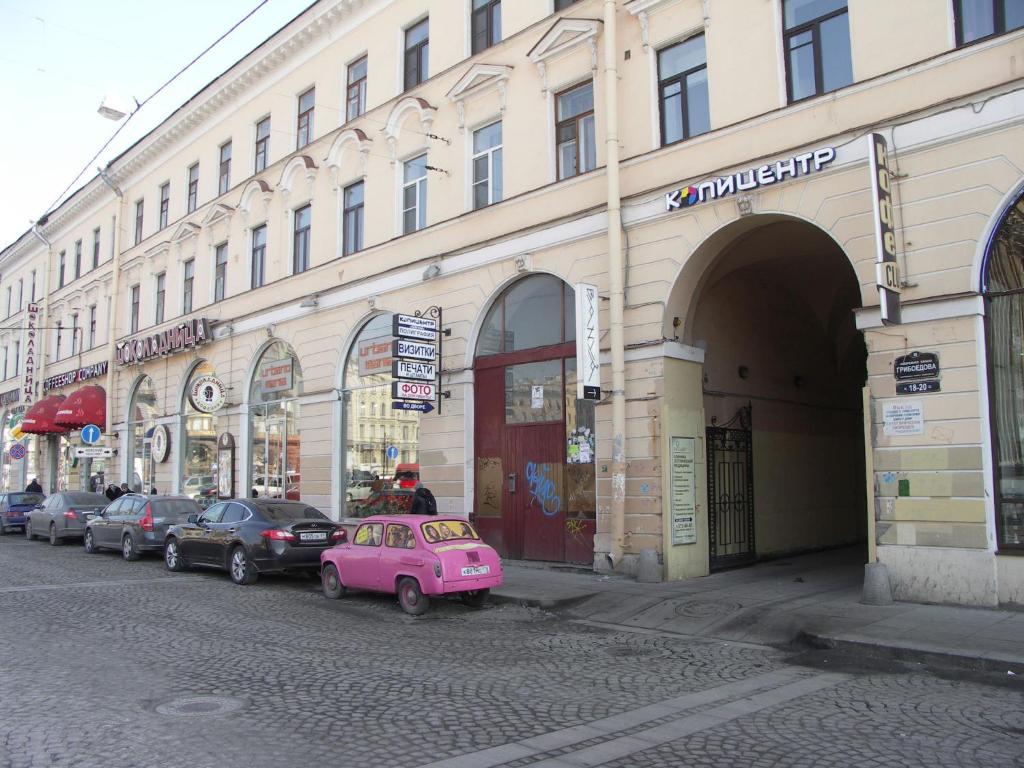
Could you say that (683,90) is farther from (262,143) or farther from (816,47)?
(262,143)

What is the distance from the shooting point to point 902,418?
437 inches

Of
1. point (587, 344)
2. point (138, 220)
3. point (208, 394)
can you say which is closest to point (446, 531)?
point (587, 344)

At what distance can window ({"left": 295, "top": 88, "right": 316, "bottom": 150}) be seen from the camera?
23281 millimetres

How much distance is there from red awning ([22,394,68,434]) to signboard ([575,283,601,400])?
27894 mm

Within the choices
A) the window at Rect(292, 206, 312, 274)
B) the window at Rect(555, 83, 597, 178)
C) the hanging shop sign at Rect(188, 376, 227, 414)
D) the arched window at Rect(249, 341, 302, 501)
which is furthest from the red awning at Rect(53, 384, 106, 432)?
the window at Rect(555, 83, 597, 178)

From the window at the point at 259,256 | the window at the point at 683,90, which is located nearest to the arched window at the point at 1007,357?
the window at the point at 683,90

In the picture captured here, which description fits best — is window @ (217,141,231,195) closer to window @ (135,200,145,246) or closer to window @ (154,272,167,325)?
window @ (154,272,167,325)

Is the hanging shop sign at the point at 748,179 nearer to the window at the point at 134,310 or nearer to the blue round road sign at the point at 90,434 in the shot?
the blue round road sign at the point at 90,434

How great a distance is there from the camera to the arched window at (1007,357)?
10344 mm

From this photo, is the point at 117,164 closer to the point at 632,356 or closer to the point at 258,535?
the point at 258,535

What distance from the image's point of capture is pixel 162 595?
517 inches

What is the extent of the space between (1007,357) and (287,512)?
1156cm

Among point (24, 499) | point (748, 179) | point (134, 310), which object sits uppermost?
point (134, 310)

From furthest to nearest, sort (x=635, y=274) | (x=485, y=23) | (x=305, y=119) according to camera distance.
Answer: (x=305, y=119), (x=485, y=23), (x=635, y=274)
